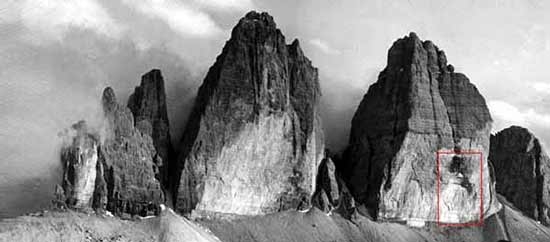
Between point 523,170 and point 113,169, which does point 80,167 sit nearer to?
point 113,169

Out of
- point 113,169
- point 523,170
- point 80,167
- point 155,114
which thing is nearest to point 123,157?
point 113,169

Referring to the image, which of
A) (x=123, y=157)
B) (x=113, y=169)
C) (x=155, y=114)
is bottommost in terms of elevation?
(x=113, y=169)

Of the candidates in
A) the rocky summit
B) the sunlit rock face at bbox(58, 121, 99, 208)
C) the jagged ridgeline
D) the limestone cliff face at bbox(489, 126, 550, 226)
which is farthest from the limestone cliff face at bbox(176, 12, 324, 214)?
the limestone cliff face at bbox(489, 126, 550, 226)

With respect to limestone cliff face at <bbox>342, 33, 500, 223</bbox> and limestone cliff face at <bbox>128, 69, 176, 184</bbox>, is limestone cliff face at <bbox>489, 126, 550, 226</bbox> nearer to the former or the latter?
limestone cliff face at <bbox>342, 33, 500, 223</bbox>

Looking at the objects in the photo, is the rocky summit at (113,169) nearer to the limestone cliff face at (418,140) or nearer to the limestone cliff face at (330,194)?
the limestone cliff face at (330,194)

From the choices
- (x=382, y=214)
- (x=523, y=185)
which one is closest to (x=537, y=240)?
(x=523, y=185)

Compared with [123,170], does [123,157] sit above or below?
above

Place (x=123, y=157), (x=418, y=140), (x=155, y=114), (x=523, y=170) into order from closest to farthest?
(x=123, y=157)
(x=155, y=114)
(x=418, y=140)
(x=523, y=170)
